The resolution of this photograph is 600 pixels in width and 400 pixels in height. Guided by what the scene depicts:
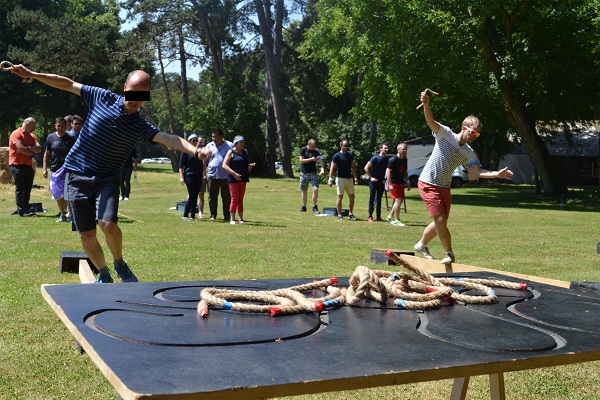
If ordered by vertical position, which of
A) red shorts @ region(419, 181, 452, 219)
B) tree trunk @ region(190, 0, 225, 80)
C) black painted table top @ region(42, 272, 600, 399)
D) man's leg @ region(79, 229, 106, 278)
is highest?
tree trunk @ region(190, 0, 225, 80)

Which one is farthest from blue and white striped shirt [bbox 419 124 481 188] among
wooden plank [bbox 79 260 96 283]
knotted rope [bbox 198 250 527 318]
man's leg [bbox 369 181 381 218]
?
man's leg [bbox 369 181 381 218]

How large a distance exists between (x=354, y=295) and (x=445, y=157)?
636 cm

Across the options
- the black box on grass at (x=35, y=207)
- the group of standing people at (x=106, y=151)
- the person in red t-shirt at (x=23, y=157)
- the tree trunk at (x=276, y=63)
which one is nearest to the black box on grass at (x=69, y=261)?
the group of standing people at (x=106, y=151)

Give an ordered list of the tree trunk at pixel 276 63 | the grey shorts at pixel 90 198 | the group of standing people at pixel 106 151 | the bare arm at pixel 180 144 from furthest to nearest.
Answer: the tree trunk at pixel 276 63 < the grey shorts at pixel 90 198 < the group of standing people at pixel 106 151 < the bare arm at pixel 180 144

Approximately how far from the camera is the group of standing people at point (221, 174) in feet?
60.4

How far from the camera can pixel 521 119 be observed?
33594 mm

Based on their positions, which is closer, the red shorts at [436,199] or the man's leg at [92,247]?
the man's leg at [92,247]

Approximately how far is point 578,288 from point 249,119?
51615 millimetres

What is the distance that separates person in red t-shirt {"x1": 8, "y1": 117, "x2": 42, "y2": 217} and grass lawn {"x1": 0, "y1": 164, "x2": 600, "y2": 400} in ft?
1.97

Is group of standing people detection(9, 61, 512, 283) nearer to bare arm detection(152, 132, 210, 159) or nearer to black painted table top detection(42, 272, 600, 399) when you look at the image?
bare arm detection(152, 132, 210, 159)

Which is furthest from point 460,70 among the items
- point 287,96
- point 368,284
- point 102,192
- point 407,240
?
point 287,96

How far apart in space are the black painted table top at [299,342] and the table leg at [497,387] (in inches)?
16.3

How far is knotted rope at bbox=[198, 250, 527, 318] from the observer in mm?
3789

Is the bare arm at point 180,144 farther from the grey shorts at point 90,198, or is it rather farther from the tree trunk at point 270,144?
the tree trunk at point 270,144
